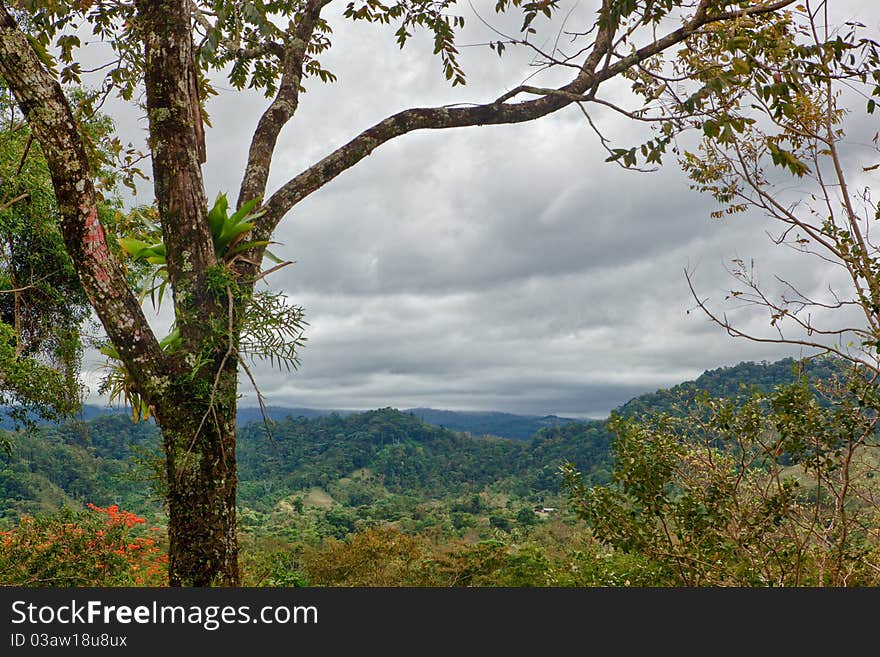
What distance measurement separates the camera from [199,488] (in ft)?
8.26

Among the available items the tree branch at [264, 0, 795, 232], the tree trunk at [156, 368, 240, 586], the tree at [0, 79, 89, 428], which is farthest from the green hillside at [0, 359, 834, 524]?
the tree trunk at [156, 368, 240, 586]

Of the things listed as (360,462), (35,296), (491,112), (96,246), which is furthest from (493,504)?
(96,246)

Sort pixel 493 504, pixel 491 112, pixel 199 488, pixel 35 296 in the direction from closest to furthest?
1. pixel 199 488
2. pixel 491 112
3. pixel 35 296
4. pixel 493 504

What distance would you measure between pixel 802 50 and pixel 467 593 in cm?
286

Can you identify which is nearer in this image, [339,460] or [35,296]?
[35,296]

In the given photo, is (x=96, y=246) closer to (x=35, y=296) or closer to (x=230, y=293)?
(x=230, y=293)

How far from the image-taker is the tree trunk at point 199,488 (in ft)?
8.21

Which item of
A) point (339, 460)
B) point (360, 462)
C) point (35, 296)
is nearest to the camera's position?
point (35, 296)

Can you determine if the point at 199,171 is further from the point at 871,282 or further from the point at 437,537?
the point at 437,537

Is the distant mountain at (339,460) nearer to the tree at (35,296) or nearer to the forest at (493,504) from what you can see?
the forest at (493,504)

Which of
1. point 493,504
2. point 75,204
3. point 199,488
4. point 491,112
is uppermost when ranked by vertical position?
point 491,112

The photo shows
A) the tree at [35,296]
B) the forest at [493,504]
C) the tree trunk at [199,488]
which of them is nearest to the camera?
the tree trunk at [199,488]

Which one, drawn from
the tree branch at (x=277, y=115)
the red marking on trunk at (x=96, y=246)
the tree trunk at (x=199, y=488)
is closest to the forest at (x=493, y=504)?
the tree trunk at (x=199, y=488)

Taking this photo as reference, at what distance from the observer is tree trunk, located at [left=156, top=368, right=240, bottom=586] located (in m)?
2.50
